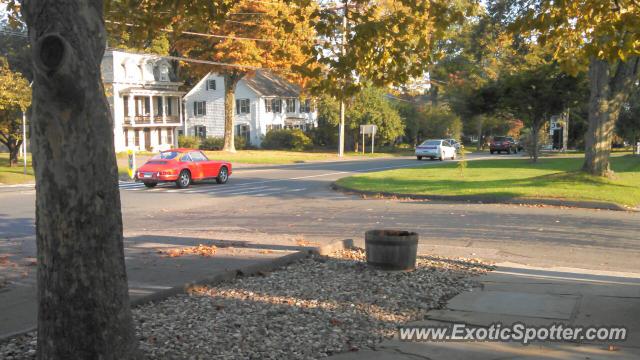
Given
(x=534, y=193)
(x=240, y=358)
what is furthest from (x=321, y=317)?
(x=534, y=193)

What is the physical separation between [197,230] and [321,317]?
7.80 metres

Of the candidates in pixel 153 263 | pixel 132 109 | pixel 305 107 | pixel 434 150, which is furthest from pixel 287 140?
pixel 153 263

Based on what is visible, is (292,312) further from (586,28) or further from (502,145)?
(502,145)

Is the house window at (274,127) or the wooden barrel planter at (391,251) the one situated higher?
the house window at (274,127)

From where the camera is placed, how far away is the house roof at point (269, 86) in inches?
2744

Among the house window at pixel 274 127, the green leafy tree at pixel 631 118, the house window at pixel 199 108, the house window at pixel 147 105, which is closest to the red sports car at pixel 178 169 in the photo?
the house window at pixel 147 105

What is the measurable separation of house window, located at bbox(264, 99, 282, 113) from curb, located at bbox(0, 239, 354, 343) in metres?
60.7

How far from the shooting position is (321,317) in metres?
6.34

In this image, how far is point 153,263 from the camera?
9117mm

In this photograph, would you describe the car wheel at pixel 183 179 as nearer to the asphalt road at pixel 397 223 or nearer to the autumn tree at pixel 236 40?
the asphalt road at pixel 397 223

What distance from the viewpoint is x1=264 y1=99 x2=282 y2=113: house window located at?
2768 inches

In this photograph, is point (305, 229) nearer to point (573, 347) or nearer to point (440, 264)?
point (440, 264)

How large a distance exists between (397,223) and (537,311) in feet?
25.2

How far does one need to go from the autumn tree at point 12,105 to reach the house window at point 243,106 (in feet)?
111
